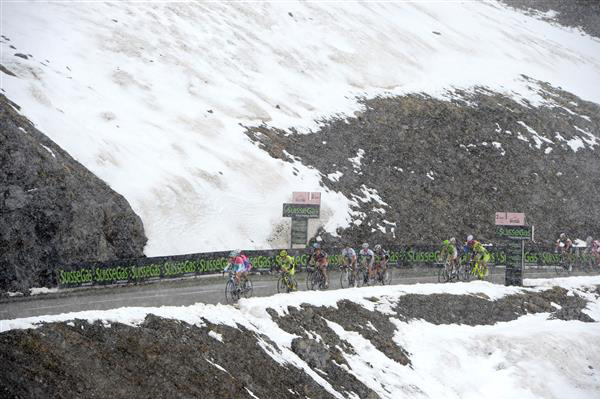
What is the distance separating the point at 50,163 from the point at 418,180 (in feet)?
90.8

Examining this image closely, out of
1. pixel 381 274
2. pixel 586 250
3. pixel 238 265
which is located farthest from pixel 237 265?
pixel 586 250

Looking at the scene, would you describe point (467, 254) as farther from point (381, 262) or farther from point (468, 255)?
point (381, 262)

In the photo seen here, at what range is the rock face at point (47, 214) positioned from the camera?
29.3 meters

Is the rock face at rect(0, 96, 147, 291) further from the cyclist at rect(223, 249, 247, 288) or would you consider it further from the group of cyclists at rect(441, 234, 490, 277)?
the group of cyclists at rect(441, 234, 490, 277)

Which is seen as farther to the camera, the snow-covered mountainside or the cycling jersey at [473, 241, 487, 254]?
the cycling jersey at [473, 241, 487, 254]

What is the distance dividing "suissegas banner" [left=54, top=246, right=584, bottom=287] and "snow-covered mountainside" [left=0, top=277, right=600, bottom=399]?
500cm

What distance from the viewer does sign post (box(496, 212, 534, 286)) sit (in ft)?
115

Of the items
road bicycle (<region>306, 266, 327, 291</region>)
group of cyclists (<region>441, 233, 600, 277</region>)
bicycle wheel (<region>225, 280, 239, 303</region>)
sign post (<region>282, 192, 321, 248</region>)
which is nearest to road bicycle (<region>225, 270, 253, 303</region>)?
bicycle wheel (<region>225, 280, 239, 303</region>)

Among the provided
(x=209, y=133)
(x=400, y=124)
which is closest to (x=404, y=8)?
(x=400, y=124)

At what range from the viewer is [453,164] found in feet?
187

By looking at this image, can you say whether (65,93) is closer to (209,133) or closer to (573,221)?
(209,133)

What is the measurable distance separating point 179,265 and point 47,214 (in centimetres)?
557

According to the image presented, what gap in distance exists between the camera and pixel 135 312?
17.5 metres

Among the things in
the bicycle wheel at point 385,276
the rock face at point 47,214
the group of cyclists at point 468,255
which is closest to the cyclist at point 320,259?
the bicycle wheel at point 385,276
